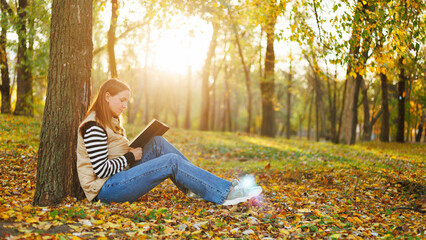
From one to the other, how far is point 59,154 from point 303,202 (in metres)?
3.47

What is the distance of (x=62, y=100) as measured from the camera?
→ 14.6ft

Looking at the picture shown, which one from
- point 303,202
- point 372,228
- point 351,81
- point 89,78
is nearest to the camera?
point 372,228

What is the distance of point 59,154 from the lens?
4500 millimetres

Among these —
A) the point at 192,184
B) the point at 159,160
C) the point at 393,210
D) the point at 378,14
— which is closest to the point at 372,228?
the point at 393,210

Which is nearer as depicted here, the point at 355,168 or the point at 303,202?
the point at 303,202

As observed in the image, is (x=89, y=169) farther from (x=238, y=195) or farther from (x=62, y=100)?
(x=238, y=195)

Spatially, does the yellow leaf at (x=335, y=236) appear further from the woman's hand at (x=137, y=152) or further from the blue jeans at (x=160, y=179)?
the woman's hand at (x=137, y=152)

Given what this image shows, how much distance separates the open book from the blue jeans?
1.32 feet

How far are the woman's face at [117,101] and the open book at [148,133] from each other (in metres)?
0.42

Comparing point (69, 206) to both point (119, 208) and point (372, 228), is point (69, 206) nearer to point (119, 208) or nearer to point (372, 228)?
point (119, 208)

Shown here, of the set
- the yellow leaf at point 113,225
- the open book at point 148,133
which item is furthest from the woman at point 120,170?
the yellow leaf at point 113,225

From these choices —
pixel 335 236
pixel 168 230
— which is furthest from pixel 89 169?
pixel 335 236

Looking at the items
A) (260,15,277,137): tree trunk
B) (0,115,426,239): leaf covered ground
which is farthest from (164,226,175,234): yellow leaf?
(260,15,277,137): tree trunk

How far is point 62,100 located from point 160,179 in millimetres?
1626
